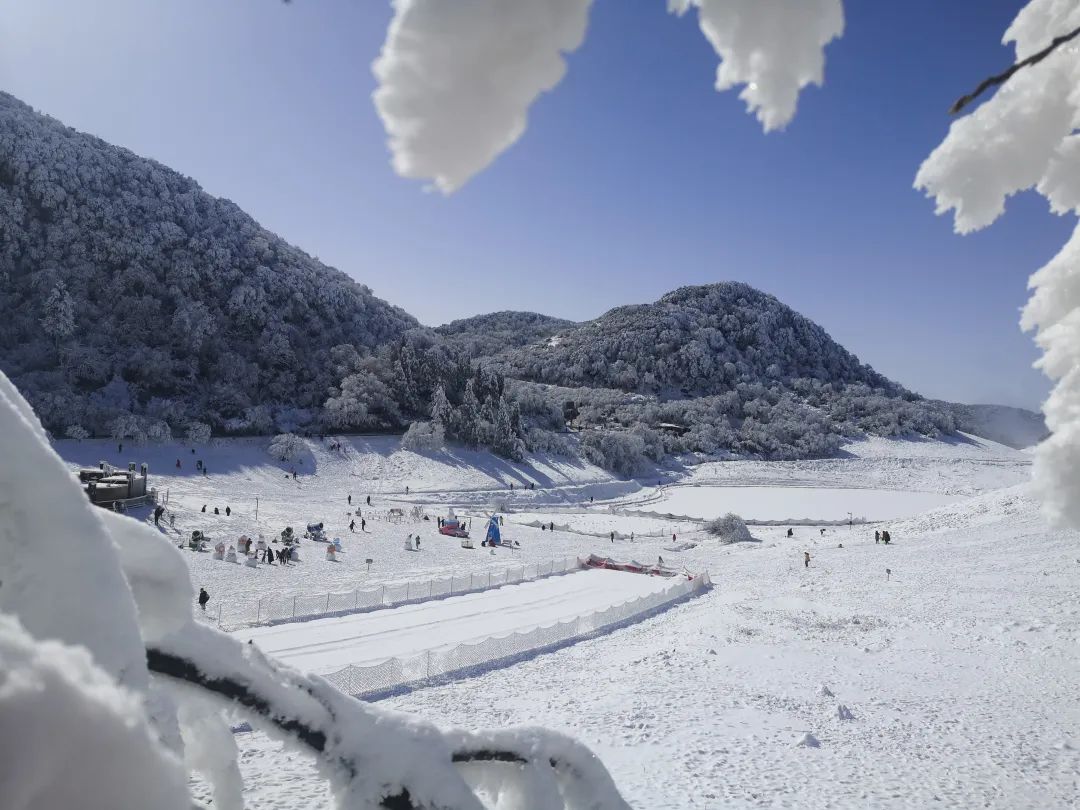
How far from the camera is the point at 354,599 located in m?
20.2

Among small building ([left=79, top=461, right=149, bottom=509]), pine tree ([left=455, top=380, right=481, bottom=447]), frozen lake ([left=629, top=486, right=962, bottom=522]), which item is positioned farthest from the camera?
pine tree ([left=455, top=380, right=481, bottom=447])

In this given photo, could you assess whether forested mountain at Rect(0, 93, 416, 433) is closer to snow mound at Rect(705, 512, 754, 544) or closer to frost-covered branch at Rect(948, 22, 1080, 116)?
snow mound at Rect(705, 512, 754, 544)

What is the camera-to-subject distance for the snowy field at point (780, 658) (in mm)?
10438

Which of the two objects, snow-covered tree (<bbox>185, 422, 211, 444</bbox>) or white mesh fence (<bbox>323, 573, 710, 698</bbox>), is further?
snow-covered tree (<bbox>185, 422, 211, 444</bbox>)

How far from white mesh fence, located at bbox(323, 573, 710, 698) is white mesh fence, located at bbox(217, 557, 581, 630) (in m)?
4.96

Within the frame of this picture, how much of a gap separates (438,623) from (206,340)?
2752 inches

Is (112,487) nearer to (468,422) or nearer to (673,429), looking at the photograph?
(468,422)

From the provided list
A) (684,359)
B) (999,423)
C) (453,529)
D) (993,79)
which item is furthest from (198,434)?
(999,423)

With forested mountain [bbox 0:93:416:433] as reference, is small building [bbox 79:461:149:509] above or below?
below

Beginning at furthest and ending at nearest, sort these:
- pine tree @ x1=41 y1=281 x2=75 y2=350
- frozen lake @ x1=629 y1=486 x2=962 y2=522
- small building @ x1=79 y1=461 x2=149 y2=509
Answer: pine tree @ x1=41 y1=281 x2=75 y2=350, frozen lake @ x1=629 y1=486 x2=962 y2=522, small building @ x1=79 y1=461 x2=149 y2=509

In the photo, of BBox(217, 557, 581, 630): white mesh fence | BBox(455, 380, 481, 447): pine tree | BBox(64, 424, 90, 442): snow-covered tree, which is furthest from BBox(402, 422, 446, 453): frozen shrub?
BBox(217, 557, 581, 630): white mesh fence

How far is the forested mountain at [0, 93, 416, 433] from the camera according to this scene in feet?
213

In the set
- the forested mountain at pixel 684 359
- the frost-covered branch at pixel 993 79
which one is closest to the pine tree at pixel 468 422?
the frost-covered branch at pixel 993 79

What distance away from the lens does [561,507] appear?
51.9 metres
